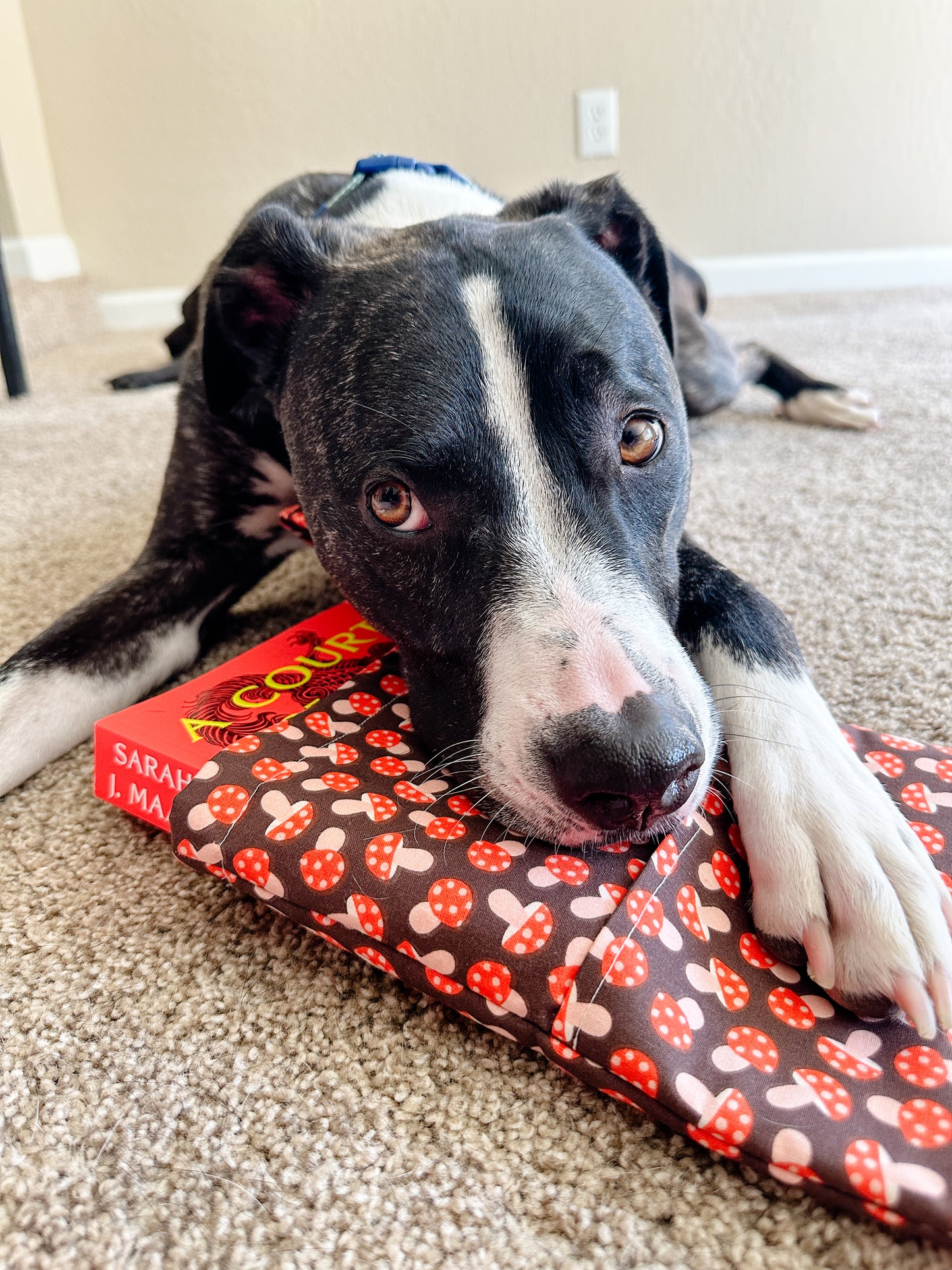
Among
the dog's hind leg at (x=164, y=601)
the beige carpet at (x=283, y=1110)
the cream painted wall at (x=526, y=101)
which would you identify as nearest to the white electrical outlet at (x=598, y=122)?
the cream painted wall at (x=526, y=101)

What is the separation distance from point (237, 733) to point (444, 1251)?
562 mm

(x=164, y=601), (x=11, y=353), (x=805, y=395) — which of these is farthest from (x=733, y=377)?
(x=11, y=353)

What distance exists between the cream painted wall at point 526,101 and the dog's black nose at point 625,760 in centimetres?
408

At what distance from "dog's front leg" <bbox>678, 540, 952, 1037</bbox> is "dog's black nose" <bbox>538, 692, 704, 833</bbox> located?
0.12 metres

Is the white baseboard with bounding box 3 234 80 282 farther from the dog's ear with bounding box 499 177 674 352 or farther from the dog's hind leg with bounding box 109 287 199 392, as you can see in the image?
the dog's ear with bounding box 499 177 674 352

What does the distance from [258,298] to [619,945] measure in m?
0.98

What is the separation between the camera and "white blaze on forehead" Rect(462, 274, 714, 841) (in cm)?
83

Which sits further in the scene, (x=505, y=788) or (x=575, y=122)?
(x=575, y=122)

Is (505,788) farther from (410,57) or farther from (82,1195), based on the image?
(410,57)

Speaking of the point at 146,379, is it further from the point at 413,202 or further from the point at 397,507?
the point at 397,507

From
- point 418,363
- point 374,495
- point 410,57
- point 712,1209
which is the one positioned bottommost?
point 712,1209

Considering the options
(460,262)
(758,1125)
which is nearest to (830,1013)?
(758,1125)

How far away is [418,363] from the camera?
1.00m

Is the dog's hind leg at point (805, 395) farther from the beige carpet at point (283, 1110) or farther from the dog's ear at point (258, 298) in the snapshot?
the dog's ear at point (258, 298)
